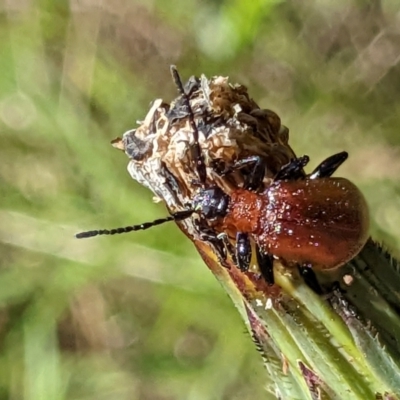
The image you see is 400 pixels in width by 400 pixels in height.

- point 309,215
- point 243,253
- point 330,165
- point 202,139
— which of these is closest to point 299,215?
point 309,215

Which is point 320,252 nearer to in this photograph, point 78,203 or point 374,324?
point 374,324

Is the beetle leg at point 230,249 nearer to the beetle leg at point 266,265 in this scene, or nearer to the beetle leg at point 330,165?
the beetle leg at point 266,265

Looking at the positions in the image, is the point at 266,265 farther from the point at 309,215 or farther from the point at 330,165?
the point at 330,165

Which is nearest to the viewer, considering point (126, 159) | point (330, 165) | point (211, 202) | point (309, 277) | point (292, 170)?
point (309, 277)

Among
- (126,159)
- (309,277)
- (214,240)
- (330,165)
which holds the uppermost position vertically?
(126,159)

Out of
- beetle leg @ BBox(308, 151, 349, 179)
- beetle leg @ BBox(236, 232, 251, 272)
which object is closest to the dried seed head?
beetle leg @ BBox(236, 232, 251, 272)

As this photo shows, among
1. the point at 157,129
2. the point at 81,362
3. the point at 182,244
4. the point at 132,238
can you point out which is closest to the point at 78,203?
the point at 132,238
